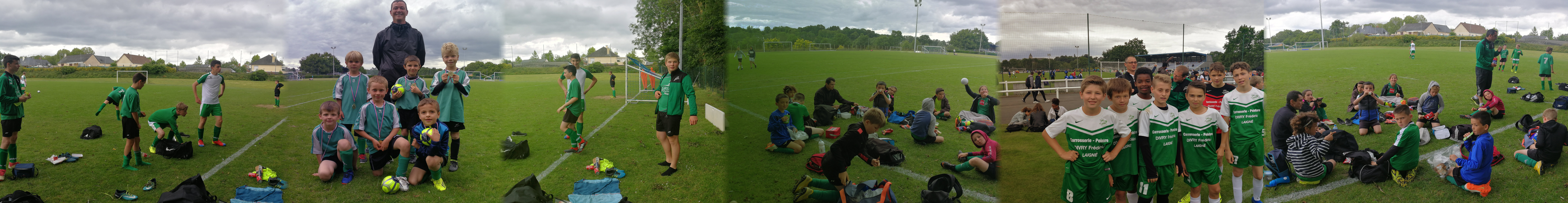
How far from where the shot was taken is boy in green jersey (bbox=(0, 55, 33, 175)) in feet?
15.9

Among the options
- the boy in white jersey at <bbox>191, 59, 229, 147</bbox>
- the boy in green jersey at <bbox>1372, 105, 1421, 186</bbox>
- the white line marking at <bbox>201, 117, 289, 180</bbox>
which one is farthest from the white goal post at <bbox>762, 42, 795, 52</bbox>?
the boy in white jersey at <bbox>191, 59, 229, 147</bbox>

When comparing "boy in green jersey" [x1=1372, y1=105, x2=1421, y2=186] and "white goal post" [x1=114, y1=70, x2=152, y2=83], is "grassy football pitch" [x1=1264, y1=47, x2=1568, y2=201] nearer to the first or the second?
"boy in green jersey" [x1=1372, y1=105, x2=1421, y2=186]

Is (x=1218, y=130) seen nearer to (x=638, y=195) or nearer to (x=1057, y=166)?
(x=1057, y=166)

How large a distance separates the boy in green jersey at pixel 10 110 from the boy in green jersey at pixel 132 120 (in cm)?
61

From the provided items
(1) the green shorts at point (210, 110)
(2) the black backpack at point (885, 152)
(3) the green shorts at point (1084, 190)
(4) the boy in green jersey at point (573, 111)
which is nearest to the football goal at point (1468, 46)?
(3) the green shorts at point (1084, 190)

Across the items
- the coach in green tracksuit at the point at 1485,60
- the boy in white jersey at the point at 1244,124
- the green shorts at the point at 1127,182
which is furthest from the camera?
the coach in green tracksuit at the point at 1485,60

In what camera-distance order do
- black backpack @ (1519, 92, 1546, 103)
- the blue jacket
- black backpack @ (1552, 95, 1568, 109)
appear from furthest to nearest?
black backpack @ (1519, 92, 1546, 103) → black backpack @ (1552, 95, 1568, 109) → the blue jacket

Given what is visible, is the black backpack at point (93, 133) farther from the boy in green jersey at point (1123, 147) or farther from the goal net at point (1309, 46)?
the goal net at point (1309, 46)

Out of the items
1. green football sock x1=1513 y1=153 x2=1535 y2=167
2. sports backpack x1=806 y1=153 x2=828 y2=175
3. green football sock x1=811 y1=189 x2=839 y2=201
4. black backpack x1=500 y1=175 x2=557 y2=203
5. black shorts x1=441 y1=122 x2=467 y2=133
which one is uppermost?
black shorts x1=441 y1=122 x2=467 y2=133

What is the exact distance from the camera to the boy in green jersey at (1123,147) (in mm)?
3123

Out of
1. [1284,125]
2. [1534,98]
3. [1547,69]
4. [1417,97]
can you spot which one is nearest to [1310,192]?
[1284,125]

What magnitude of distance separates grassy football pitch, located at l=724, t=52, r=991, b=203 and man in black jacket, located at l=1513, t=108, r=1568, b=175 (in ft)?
16.3

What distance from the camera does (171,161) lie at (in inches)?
197

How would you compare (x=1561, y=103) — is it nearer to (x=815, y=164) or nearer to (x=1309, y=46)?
(x=1309, y=46)
